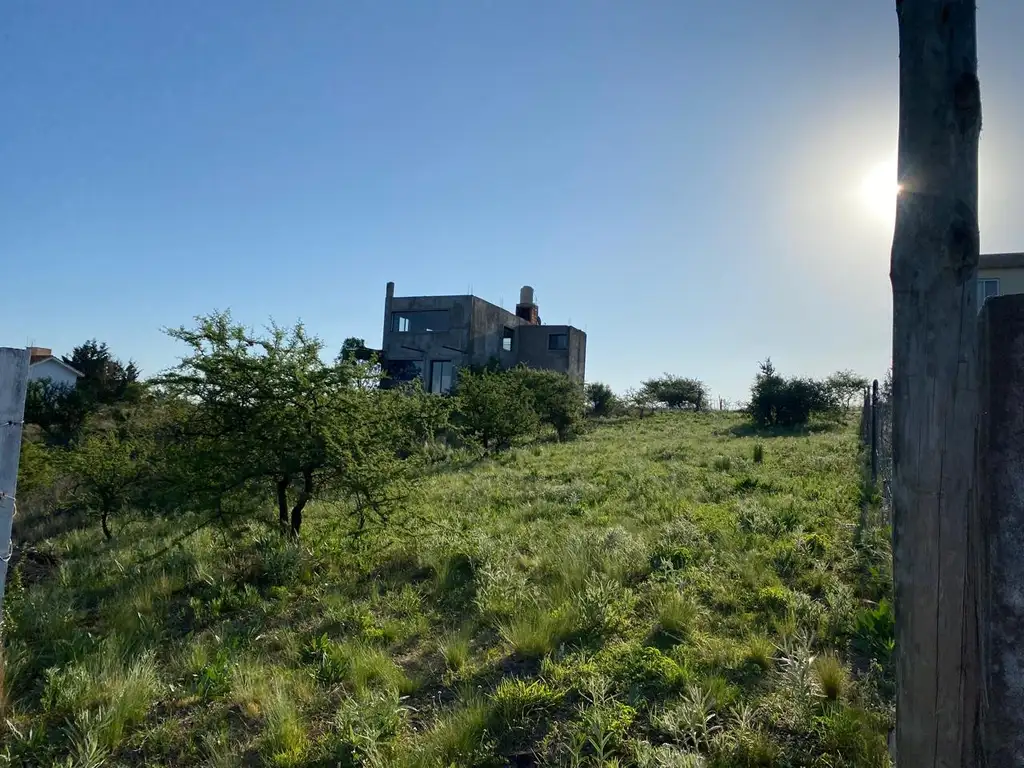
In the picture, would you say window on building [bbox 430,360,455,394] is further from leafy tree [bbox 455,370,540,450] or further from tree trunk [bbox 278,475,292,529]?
tree trunk [bbox 278,475,292,529]

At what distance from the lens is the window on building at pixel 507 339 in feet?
139

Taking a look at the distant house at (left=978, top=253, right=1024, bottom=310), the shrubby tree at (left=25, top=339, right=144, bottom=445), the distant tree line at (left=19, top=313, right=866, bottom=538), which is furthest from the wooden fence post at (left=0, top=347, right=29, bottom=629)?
the shrubby tree at (left=25, top=339, right=144, bottom=445)

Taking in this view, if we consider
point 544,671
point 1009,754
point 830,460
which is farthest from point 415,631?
point 830,460

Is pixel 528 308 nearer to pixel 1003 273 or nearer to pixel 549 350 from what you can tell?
pixel 549 350

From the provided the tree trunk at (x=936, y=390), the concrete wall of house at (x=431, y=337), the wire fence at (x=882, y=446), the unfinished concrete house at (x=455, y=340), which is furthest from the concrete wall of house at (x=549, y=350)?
the tree trunk at (x=936, y=390)

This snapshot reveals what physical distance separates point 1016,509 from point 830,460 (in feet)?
44.5

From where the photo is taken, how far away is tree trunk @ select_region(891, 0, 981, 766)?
2004 millimetres

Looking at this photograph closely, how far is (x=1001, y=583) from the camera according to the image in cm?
186

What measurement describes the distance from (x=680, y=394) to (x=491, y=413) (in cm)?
2350

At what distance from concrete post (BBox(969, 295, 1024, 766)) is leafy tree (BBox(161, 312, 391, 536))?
6349mm

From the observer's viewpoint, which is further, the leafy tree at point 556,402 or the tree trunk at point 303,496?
the leafy tree at point 556,402

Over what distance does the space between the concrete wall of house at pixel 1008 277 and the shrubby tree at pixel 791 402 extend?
15120 mm

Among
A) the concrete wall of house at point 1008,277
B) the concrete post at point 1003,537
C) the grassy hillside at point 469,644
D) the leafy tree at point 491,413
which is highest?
the concrete wall of house at point 1008,277

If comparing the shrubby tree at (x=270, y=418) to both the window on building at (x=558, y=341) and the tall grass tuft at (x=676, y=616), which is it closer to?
the tall grass tuft at (x=676, y=616)
